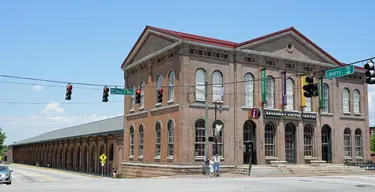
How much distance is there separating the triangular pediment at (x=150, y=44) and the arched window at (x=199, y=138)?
24.1 feet

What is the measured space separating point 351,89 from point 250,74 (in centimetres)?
1363

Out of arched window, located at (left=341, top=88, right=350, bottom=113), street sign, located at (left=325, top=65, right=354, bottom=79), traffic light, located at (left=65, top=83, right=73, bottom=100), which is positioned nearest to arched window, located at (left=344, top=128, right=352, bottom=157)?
arched window, located at (left=341, top=88, right=350, bottom=113)

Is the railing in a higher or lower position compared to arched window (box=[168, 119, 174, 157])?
lower

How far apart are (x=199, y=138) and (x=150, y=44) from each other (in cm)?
1144

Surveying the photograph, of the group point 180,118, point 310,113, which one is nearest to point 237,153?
point 180,118

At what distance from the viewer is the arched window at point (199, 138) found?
36281mm

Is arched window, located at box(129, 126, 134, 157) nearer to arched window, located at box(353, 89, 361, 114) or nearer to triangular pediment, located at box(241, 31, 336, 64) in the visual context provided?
triangular pediment, located at box(241, 31, 336, 64)

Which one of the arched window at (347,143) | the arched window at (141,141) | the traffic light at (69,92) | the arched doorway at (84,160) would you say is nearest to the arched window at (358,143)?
the arched window at (347,143)

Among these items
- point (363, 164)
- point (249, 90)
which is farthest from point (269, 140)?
point (363, 164)

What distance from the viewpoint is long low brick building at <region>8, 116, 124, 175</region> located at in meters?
52.1

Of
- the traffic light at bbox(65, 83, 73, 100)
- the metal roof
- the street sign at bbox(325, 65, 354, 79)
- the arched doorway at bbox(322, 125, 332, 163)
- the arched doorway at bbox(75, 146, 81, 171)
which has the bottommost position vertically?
the arched doorway at bbox(75, 146, 81, 171)

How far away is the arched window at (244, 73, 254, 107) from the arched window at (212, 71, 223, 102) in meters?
2.64

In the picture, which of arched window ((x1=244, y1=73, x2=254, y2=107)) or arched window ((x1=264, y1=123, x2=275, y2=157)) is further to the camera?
arched window ((x1=264, y1=123, x2=275, y2=157))

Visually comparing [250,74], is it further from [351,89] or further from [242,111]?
[351,89]
